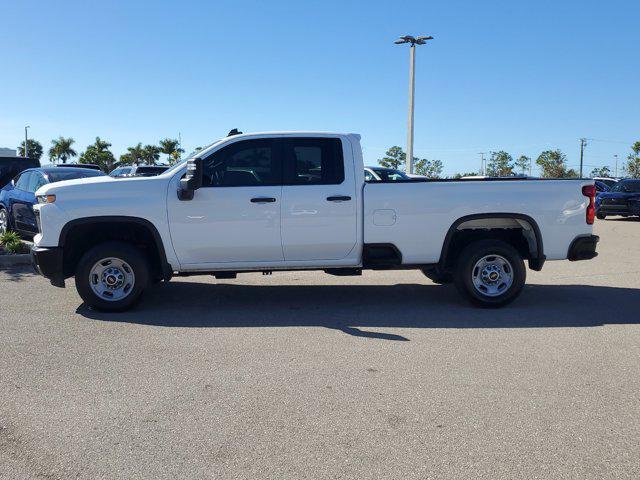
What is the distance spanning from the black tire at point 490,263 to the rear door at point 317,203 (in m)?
1.40

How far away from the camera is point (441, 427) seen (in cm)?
370

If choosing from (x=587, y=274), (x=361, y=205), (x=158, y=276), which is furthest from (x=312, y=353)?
(x=587, y=274)

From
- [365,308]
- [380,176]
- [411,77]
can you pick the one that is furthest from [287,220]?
[411,77]

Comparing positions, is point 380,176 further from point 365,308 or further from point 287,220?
point 287,220

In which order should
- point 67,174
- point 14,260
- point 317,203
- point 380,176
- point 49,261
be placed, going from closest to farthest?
point 49,261
point 317,203
point 14,260
point 67,174
point 380,176

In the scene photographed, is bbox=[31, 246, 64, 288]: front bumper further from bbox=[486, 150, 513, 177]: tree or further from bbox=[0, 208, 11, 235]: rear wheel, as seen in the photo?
bbox=[486, 150, 513, 177]: tree

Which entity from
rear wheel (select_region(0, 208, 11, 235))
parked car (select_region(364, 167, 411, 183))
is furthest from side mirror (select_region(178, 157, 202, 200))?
rear wheel (select_region(0, 208, 11, 235))

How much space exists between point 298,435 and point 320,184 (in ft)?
11.9

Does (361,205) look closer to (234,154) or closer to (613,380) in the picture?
(234,154)

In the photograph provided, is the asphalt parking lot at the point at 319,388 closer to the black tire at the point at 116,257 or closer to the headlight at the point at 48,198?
the black tire at the point at 116,257

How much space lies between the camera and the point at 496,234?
7227 millimetres

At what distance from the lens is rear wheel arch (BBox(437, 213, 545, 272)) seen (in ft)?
22.3

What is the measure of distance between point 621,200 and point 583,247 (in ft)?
54.6

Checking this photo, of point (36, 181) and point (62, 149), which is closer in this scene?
point (36, 181)
